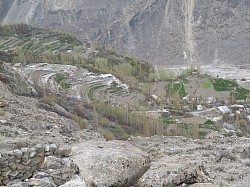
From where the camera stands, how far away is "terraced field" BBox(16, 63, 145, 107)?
45400 millimetres

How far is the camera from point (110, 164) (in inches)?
310

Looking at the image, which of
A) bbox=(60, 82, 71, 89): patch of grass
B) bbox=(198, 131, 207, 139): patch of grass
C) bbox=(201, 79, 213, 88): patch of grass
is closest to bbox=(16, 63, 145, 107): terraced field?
bbox=(60, 82, 71, 89): patch of grass

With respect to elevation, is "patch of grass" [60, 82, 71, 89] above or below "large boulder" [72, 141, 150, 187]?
below

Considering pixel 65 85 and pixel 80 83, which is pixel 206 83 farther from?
pixel 65 85

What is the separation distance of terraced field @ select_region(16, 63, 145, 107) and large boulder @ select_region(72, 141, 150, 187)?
111ft

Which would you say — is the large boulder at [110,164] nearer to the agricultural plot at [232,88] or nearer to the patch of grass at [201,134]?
the patch of grass at [201,134]

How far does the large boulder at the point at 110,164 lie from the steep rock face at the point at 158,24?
92.7 m

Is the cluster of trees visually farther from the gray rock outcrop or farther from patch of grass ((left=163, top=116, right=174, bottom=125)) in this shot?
the gray rock outcrop

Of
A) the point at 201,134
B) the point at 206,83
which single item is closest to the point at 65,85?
the point at 201,134

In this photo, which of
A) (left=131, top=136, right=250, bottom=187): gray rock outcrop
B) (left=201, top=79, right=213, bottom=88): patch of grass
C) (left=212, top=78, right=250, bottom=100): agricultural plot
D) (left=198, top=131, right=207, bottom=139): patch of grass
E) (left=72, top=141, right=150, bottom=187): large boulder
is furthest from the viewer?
(left=201, top=79, right=213, bottom=88): patch of grass

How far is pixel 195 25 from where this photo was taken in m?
115

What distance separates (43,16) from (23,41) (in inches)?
1963

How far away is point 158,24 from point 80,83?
227 ft

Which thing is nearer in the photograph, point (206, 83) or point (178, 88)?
point (178, 88)
